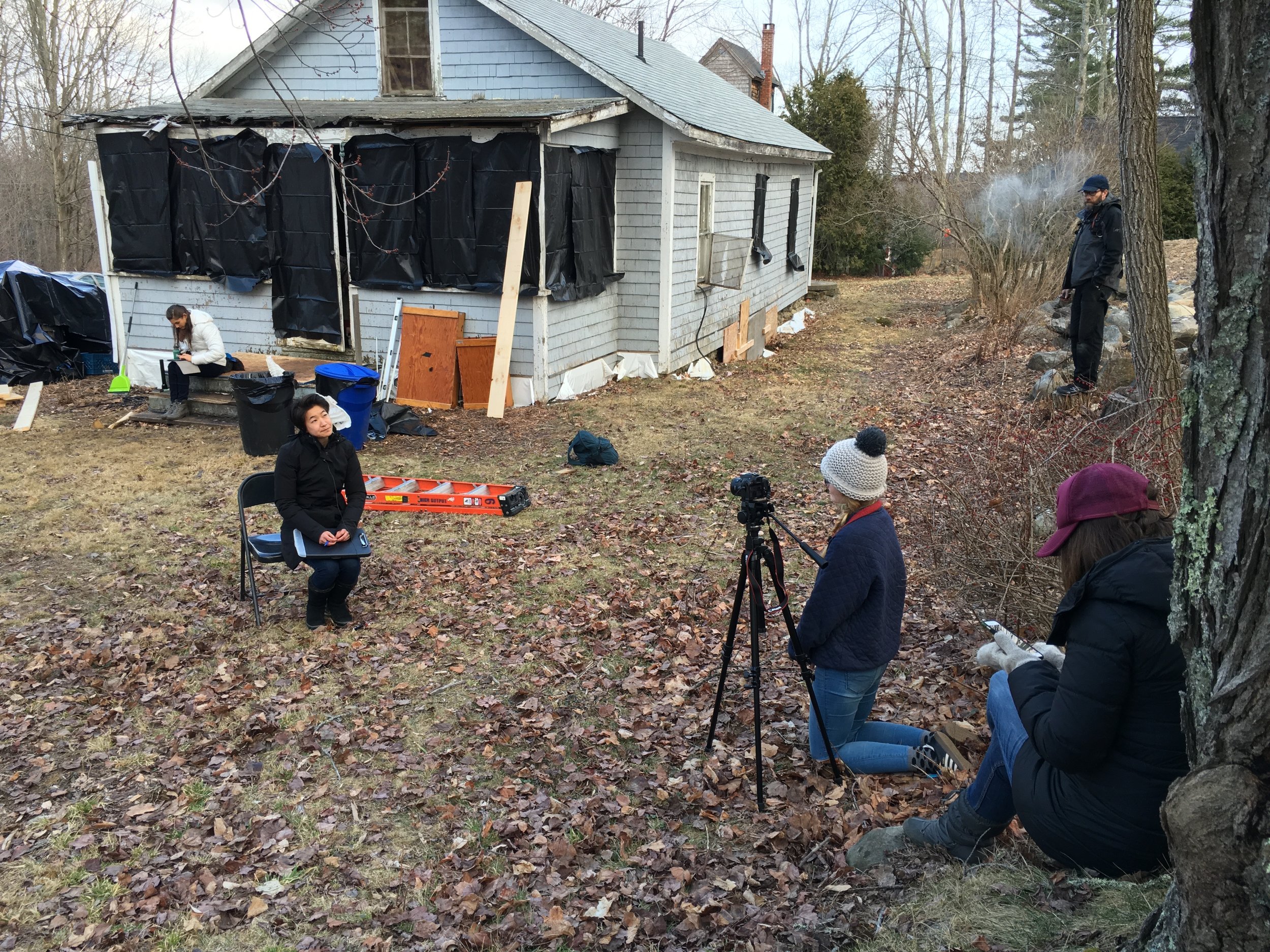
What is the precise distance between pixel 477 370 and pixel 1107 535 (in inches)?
395

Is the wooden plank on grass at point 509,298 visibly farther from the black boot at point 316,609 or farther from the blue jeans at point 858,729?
the blue jeans at point 858,729

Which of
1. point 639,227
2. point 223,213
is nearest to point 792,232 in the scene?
point 639,227

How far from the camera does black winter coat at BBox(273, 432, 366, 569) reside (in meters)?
6.08

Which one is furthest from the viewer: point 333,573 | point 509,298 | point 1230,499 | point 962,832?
point 509,298

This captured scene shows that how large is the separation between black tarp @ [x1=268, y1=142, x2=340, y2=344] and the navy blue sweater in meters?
10.2

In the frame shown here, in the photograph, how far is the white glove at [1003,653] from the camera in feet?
11.4

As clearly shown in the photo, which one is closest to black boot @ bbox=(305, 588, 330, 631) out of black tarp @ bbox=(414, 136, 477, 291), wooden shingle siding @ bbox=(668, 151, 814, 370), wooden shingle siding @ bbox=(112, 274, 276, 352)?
black tarp @ bbox=(414, 136, 477, 291)

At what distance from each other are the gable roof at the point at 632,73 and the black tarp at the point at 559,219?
170cm

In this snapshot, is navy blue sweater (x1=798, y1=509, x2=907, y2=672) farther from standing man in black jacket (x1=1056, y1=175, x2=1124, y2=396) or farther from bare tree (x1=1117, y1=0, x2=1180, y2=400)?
standing man in black jacket (x1=1056, y1=175, x2=1124, y2=396)

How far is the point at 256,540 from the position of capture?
21.4ft

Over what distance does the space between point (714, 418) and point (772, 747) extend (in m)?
7.63

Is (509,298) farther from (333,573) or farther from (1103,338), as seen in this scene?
(1103,338)

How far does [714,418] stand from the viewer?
1208 cm

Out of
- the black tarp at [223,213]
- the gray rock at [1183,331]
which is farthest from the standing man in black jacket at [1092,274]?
the black tarp at [223,213]
